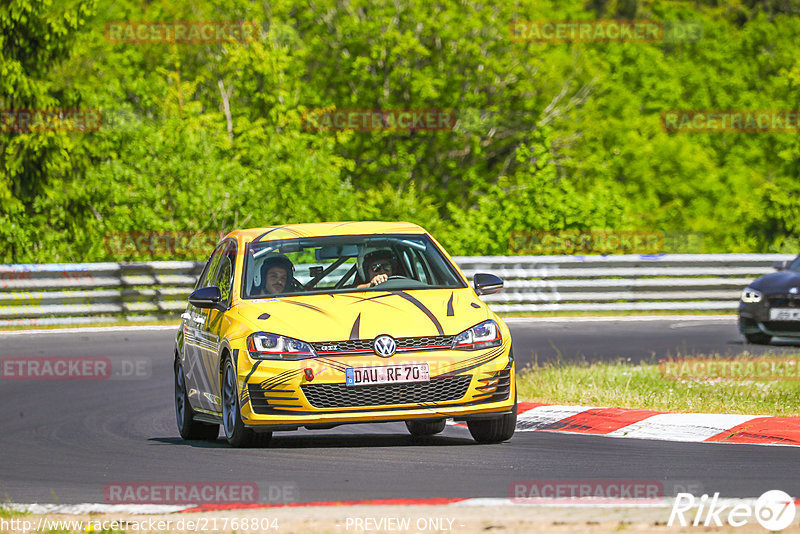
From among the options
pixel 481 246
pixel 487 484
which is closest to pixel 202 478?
pixel 487 484

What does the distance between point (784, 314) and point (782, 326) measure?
0.53 ft

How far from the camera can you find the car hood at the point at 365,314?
9305 mm

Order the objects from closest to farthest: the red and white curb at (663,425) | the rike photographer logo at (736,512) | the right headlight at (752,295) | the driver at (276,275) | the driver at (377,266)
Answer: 1. the rike photographer logo at (736,512)
2. the red and white curb at (663,425)
3. the driver at (276,275)
4. the driver at (377,266)
5. the right headlight at (752,295)

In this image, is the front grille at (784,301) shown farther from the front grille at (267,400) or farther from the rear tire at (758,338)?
the front grille at (267,400)

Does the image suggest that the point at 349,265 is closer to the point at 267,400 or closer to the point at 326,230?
the point at 326,230

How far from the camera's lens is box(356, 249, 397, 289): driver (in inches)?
412

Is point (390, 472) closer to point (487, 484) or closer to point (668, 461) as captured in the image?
point (487, 484)

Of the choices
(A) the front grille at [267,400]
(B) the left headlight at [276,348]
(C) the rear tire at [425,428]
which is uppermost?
(B) the left headlight at [276,348]

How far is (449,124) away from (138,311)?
2165cm

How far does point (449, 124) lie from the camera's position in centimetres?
4384

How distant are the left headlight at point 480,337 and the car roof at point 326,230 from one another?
60.1 inches

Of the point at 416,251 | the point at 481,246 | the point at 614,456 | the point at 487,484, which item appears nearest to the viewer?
the point at 487,484

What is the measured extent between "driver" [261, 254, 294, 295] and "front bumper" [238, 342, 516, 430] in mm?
871

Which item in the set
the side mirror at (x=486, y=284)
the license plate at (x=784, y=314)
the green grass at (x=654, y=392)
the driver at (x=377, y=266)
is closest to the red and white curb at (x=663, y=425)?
the green grass at (x=654, y=392)
